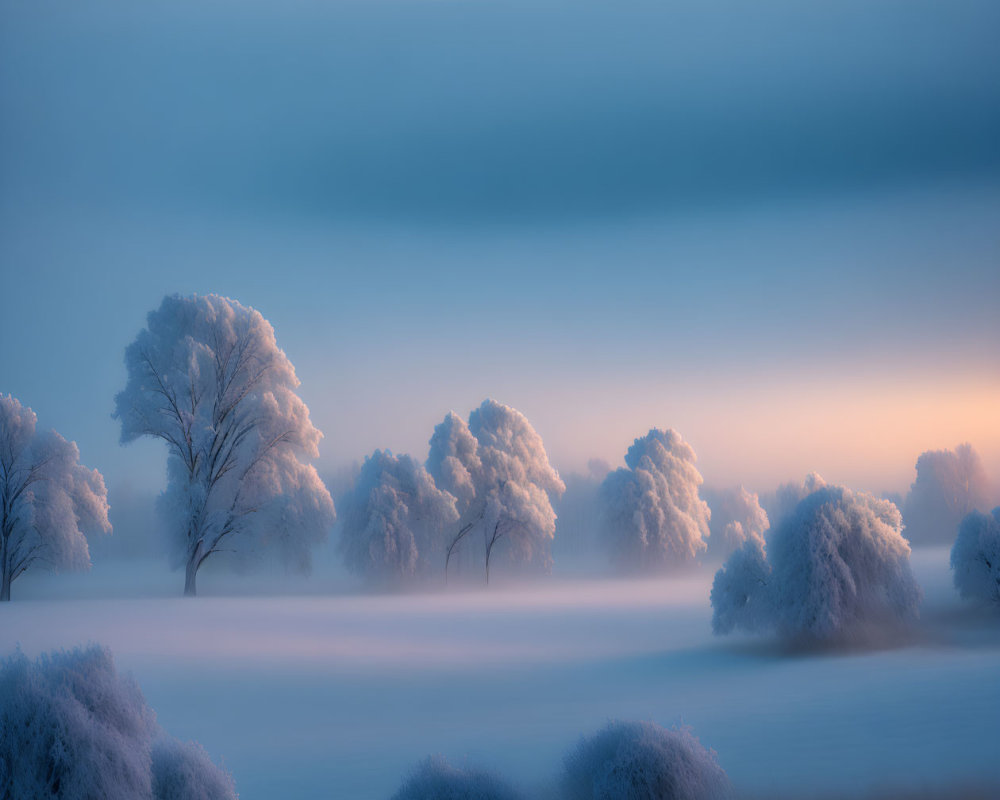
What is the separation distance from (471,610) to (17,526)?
611 inches

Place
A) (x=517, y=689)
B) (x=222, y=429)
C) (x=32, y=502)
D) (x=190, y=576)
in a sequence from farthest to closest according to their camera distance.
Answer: (x=222, y=429), (x=190, y=576), (x=32, y=502), (x=517, y=689)

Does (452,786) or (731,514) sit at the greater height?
(731,514)

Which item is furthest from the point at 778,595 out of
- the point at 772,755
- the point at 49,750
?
the point at 49,750

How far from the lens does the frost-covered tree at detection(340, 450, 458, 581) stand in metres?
33.1

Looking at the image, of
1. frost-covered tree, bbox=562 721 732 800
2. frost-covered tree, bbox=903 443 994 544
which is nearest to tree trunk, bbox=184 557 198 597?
frost-covered tree, bbox=562 721 732 800

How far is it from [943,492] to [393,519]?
3797cm

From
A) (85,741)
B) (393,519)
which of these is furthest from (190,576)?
(85,741)

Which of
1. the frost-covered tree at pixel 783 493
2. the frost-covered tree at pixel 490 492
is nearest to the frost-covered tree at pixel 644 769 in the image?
the frost-covered tree at pixel 490 492

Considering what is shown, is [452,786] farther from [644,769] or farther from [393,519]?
[393,519]

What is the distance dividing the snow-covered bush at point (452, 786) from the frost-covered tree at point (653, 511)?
35.1 metres

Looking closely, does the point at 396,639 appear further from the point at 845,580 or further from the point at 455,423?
the point at 455,423

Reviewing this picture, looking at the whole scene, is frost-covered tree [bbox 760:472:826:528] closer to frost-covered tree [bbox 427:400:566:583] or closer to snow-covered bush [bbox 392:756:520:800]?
frost-covered tree [bbox 427:400:566:583]

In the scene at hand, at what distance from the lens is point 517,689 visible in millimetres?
15109

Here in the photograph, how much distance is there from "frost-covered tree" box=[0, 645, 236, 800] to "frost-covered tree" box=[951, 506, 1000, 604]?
20520mm
